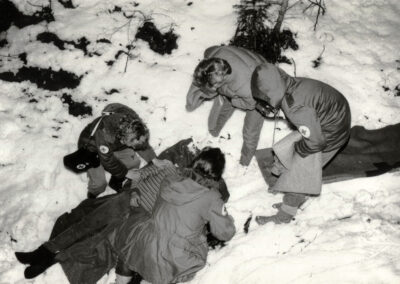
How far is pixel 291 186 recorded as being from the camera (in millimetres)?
3508

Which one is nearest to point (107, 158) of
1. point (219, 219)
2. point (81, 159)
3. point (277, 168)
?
point (81, 159)

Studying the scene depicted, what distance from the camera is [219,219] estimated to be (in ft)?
10.5

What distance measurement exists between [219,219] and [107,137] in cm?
137

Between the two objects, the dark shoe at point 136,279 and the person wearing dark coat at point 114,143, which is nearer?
the person wearing dark coat at point 114,143

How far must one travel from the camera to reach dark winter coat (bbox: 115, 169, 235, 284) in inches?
118

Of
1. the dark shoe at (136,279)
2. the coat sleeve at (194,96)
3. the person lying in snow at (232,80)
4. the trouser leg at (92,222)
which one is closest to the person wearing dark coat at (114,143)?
the trouser leg at (92,222)

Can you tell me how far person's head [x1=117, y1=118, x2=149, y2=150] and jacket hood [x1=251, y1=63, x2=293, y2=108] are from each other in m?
1.17

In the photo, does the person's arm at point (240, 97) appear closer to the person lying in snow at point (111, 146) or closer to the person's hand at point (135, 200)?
the person lying in snow at point (111, 146)

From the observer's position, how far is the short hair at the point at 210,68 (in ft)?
10.9

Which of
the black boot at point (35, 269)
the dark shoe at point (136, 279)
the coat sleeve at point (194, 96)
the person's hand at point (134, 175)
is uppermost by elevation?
the coat sleeve at point (194, 96)

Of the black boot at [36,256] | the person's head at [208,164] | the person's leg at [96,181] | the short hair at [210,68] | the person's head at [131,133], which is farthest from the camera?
the person's leg at [96,181]

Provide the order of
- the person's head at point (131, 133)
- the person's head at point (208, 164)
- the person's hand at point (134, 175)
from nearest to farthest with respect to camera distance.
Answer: the person's head at point (208, 164) < the person's head at point (131, 133) < the person's hand at point (134, 175)

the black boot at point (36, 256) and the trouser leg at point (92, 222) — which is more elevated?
the trouser leg at point (92, 222)

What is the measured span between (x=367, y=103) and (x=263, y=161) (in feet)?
4.98
